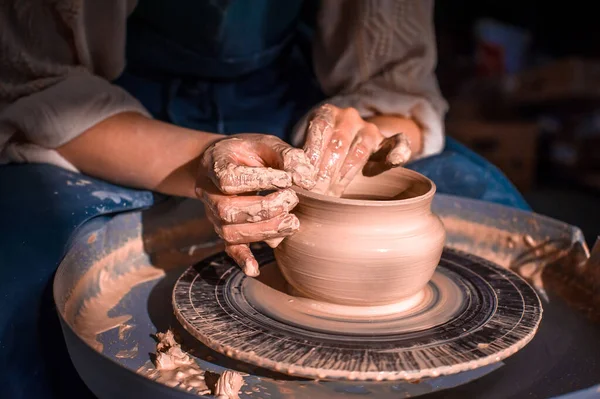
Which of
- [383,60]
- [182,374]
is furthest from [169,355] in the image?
[383,60]

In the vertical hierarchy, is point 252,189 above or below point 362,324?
above

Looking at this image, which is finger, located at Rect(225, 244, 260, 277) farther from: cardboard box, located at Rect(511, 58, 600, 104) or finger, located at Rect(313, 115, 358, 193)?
cardboard box, located at Rect(511, 58, 600, 104)

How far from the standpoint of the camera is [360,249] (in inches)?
36.8

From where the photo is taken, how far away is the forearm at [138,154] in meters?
1.24

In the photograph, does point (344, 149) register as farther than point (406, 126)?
No

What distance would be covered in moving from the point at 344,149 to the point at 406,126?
1.45 ft

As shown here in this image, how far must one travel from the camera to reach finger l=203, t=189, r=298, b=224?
0.92 meters

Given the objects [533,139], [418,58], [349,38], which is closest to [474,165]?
[418,58]

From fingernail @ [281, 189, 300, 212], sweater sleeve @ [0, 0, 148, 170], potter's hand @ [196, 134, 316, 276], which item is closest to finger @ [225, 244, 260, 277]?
potter's hand @ [196, 134, 316, 276]

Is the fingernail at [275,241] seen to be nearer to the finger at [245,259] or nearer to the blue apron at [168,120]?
the finger at [245,259]

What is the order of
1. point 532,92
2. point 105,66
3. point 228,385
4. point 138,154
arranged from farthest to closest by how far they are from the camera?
1. point 532,92
2. point 105,66
3. point 138,154
4. point 228,385

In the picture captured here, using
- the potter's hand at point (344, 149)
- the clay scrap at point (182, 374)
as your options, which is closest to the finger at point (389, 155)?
the potter's hand at point (344, 149)

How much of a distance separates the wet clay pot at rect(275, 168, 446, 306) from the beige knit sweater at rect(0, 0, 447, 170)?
537 millimetres

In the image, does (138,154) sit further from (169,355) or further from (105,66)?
(169,355)
